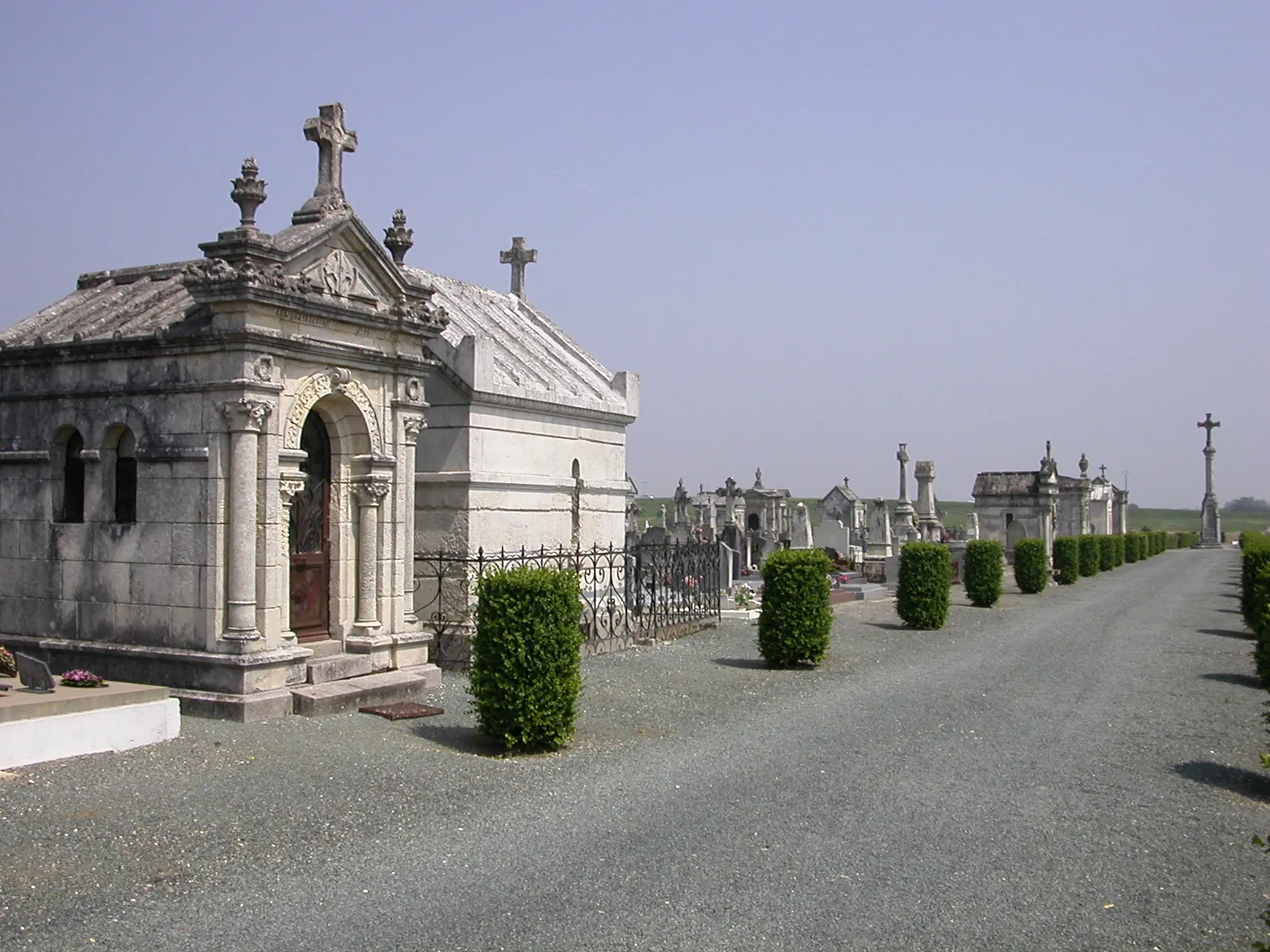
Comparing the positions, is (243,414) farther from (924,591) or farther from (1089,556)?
(1089,556)

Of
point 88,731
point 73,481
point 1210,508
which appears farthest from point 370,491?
point 1210,508

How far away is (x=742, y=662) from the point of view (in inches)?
564

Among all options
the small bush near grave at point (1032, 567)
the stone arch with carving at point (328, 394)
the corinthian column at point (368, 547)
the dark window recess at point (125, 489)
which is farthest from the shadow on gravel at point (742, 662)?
the small bush near grave at point (1032, 567)

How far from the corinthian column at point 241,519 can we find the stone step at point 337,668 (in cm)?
75

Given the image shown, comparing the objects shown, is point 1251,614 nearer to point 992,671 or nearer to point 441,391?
point 992,671

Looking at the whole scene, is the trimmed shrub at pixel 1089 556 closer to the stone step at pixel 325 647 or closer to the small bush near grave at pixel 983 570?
the small bush near grave at pixel 983 570

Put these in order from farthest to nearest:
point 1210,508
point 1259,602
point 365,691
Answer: point 1210,508 < point 1259,602 < point 365,691

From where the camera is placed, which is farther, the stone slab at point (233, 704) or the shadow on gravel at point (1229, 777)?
the stone slab at point (233, 704)

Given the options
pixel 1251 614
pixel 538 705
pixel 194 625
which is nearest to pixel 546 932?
pixel 538 705

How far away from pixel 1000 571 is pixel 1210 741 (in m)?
13.7

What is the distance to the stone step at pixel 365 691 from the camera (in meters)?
9.66

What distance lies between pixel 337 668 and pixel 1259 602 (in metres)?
11.8

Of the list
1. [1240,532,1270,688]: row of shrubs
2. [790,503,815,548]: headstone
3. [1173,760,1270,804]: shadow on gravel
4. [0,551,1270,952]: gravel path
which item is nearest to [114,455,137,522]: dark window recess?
[0,551,1270,952]: gravel path

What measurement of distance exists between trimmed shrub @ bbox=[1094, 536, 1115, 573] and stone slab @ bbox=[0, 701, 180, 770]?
109 feet
